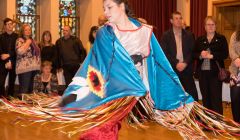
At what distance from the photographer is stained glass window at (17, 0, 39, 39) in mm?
8320

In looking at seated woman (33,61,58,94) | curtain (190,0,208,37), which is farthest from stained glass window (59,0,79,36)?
curtain (190,0,208,37)

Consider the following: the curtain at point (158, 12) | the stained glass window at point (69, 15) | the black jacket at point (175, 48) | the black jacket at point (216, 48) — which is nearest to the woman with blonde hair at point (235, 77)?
the black jacket at point (216, 48)

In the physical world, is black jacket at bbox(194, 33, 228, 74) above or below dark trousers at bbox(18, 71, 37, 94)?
above

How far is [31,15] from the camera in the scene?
845 centimetres

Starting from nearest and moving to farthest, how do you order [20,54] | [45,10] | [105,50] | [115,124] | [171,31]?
[115,124]
[105,50]
[171,31]
[20,54]
[45,10]

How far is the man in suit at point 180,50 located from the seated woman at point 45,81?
202cm

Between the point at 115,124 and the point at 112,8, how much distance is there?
0.84 m

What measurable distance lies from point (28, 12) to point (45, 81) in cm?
231

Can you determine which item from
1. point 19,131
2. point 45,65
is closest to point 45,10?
point 45,65

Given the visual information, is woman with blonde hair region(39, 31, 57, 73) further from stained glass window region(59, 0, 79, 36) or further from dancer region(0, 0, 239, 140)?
dancer region(0, 0, 239, 140)

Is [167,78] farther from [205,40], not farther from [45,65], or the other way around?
[45,65]

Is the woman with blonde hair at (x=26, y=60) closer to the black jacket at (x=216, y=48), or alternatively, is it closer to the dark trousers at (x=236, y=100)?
the black jacket at (x=216, y=48)

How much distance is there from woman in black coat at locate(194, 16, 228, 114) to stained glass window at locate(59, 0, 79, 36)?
4.19 metres

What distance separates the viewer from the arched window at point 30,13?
8320 millimetres
